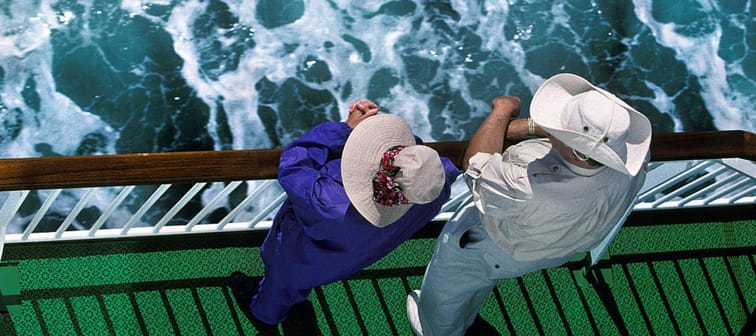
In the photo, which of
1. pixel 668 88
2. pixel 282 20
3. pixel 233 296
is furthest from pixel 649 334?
pixel 282 20

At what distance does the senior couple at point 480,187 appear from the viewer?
186 centimetres

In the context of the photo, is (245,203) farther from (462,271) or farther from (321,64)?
(321,64)

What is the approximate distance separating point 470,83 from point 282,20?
4.62ft

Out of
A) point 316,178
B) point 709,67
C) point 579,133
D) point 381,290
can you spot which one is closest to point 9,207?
point 316,178

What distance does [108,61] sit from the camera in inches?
202

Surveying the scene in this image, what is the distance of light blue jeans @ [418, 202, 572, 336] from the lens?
232 cm

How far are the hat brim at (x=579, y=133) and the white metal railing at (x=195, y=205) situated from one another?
0.82 meters

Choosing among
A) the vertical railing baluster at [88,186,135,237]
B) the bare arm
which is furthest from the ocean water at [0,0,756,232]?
the bare arm

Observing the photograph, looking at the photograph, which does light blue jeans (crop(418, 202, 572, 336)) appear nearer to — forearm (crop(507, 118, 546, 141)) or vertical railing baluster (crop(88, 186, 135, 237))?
forearm (crop(507, 118, 546, 141))

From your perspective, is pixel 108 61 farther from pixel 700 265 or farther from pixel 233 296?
pixel 700 265

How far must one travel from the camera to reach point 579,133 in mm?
1834

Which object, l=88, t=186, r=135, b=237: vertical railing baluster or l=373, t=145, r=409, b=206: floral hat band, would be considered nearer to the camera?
l=373, t=145, r=409, b=206: floral hat band

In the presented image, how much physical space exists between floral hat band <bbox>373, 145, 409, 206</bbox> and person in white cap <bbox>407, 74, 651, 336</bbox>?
8.9 inches

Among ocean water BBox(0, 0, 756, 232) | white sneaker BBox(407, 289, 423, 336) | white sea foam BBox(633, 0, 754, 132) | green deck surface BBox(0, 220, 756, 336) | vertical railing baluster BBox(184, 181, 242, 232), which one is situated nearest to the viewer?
vertical railing baluster BBox(184, 181, 242, 232)
